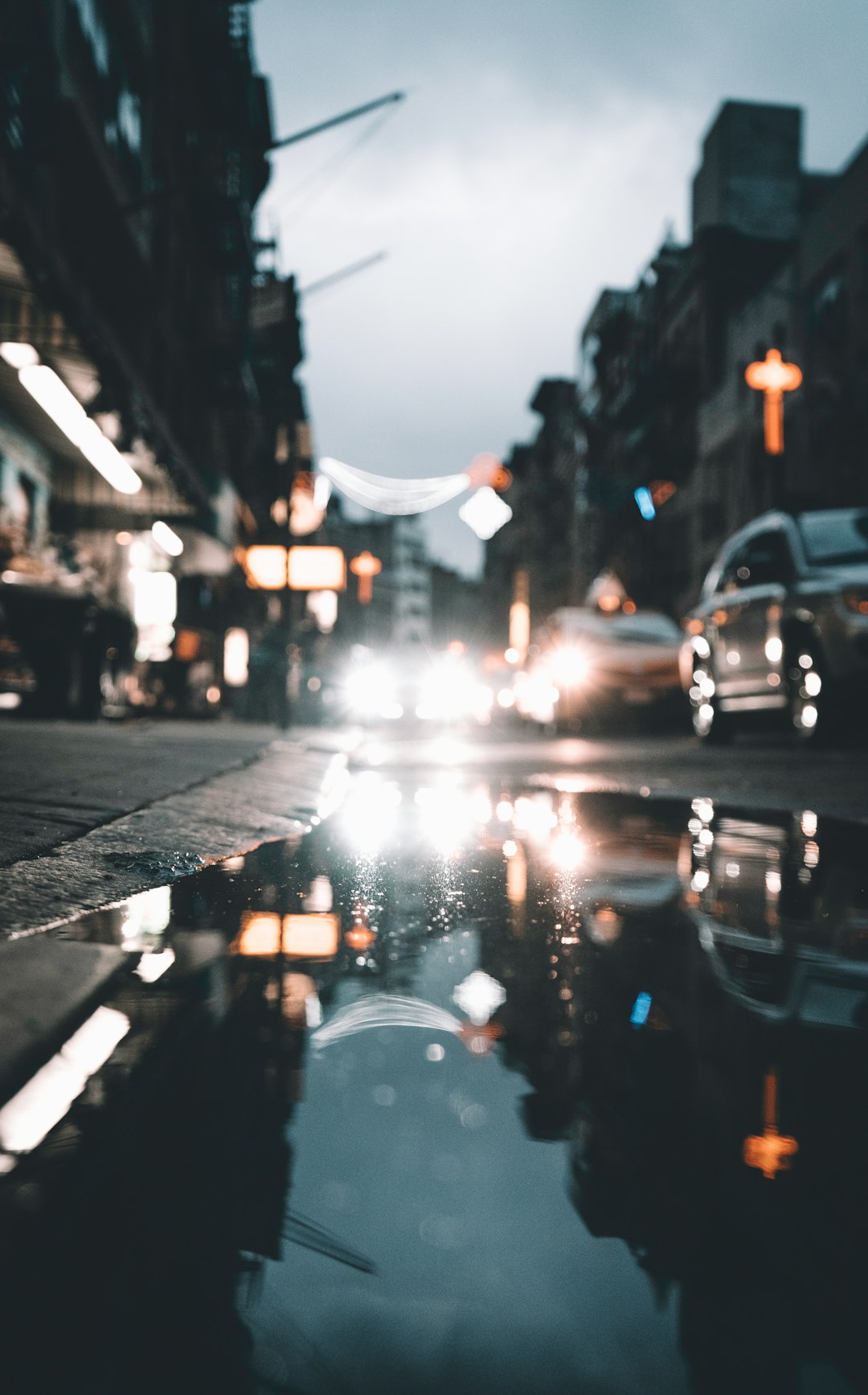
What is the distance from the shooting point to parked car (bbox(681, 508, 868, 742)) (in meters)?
10.2

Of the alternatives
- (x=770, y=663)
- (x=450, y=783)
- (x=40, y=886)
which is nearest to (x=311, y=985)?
(x=40, y=886)

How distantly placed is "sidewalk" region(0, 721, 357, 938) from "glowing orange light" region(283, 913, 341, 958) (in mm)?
606

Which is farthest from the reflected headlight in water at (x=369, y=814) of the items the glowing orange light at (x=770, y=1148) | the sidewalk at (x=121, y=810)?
the glowing orange light at (x=770, y=1148)

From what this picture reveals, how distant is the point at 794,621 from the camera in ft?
35.6

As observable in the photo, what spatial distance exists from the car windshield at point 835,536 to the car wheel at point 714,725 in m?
2.89

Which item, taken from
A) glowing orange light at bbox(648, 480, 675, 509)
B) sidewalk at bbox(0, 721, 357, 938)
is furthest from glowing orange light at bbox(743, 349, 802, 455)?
glowing orange light at bbox(648, 480, 675, 509)

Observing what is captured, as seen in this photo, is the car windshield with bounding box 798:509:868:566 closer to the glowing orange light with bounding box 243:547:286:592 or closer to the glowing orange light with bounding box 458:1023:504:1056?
the glowing orange light with bounding box 243:547:286:592

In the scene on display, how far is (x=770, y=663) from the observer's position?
37.2 ft

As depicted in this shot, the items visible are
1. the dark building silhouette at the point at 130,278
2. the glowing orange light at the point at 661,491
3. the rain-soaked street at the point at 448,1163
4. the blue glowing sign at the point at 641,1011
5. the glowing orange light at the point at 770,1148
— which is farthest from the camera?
the glowing orange light at the point at 661,491

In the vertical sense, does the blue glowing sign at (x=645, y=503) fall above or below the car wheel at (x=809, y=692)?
above

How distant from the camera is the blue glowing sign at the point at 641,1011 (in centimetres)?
238

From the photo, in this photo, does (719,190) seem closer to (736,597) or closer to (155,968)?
(736,597)

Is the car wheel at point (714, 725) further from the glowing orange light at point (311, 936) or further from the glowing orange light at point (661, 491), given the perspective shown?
the glowing orange light at point (661, 491)

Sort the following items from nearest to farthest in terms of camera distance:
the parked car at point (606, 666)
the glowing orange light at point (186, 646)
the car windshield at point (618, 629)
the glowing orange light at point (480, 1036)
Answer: the glowing orange light at point (480, 1036) → the parked car at point (606, 666) → the car windshield at point (618, 629) → the glowing orange light at point (186, 646)
